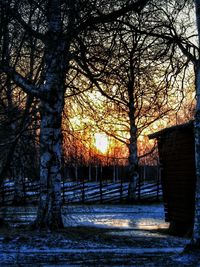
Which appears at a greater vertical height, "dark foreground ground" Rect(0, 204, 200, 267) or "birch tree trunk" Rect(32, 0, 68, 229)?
"birch tree trunk" Rect(32, 0, 68, 229)

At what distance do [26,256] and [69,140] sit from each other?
6369mm

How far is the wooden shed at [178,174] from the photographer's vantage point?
1529 centimetres

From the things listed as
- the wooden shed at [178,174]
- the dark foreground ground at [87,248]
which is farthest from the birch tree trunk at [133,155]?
the dark foreground ground at [87,248]

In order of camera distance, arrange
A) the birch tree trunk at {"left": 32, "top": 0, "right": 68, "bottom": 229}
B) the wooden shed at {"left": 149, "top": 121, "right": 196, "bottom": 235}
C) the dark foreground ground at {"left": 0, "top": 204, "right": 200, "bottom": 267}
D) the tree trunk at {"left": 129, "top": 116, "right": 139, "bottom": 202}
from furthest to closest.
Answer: the tree trunk at {"left": 129, "top": 116, "right": 139, "bottom": 202}, the wooden shed at {"left": 149, "top": 121, "right": 196, "bottom": 235}, the birch tree trunk at {"left": 32, "top": 0, "right": 68, "bottom": 229}, the dark foreground ground at {"left": 0, "top": 204, "right": 200, "bottom": 267}

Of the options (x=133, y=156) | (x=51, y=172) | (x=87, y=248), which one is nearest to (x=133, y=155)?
(x=133, y=156)

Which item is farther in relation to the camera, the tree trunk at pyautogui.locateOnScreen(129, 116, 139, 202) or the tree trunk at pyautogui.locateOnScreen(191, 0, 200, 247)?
the tree trunk at pyautogui.locateOnScreen(129, 116, 139, 202)

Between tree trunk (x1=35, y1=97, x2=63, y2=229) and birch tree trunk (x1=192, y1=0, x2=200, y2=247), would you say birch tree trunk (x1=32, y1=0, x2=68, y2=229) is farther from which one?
birch tree trunk (x1=192, y1=0, x2=200, y2=247)

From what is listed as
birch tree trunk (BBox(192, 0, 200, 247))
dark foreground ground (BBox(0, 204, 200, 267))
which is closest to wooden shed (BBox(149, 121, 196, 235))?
dark foreground ground (BBox(0, 204, 200, 267))

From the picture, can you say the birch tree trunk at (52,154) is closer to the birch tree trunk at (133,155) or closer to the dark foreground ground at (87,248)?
the dark foreground ground at (87,248)

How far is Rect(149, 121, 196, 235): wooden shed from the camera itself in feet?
50.2

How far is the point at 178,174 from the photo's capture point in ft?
53.7

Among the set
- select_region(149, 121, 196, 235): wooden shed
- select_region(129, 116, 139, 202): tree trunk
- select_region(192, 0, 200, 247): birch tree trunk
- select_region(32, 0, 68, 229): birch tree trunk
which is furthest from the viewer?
select_region(129, 116, 139, 202): tree trunk

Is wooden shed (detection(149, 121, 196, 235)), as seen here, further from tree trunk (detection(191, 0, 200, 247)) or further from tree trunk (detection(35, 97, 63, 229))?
tree trunk (detection(191, 0, 200, 247))

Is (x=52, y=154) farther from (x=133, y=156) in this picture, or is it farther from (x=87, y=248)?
(x=133, y=156)
